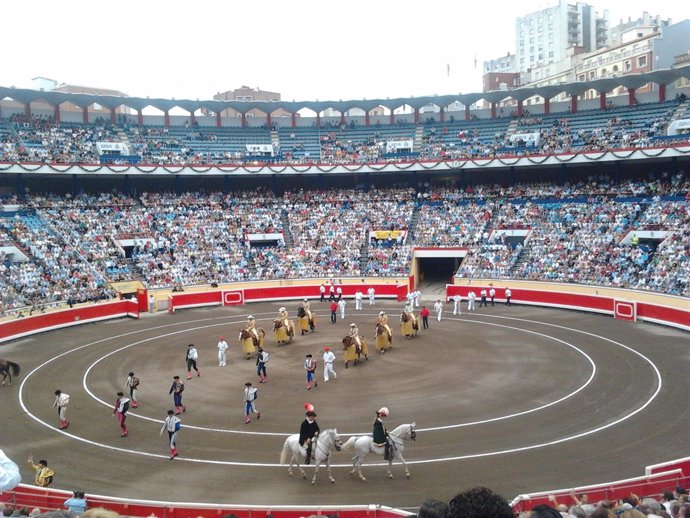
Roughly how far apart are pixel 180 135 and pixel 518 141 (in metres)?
35.5

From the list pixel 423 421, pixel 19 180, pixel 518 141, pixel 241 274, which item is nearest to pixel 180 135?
pixel 19 180

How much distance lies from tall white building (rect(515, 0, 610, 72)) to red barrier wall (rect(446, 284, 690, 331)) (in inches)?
3182

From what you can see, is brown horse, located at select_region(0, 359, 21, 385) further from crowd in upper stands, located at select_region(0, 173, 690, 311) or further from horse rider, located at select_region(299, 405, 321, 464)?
horse rider, located at select_region(299, 405, 321, 464)

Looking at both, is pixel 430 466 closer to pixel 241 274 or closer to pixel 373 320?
pixel 373 320

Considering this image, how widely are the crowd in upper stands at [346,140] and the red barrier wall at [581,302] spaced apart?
17.0 metres

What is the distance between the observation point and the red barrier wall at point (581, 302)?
32.1 m

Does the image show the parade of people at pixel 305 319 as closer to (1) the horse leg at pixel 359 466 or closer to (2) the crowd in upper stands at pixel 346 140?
(1) the horse leg at pixel 359 466

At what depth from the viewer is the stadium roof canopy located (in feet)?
177

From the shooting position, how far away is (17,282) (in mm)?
40031

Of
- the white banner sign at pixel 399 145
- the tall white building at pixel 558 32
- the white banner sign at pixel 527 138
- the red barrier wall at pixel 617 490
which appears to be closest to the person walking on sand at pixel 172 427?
the red barrier wall at pixel 617 490

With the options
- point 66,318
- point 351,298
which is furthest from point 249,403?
point 351,298

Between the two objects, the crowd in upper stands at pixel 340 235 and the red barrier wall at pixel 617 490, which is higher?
the crowd in upper stands at pixel 340 235

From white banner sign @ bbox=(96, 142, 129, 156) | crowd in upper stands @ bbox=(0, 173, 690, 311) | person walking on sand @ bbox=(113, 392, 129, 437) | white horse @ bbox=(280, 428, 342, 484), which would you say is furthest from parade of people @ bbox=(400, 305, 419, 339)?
white banner sign @ bbox=(96, 142, 129, 156)

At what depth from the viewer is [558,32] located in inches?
4424
